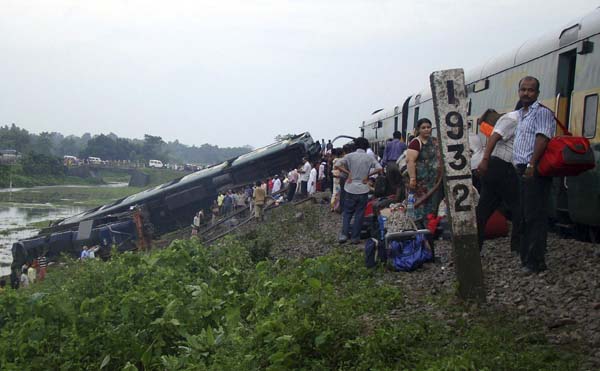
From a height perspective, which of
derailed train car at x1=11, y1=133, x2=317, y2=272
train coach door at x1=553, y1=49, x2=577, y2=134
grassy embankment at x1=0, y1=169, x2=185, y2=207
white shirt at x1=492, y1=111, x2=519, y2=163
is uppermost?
train coach door at x1=553, y1=49, x2=577, y2=134

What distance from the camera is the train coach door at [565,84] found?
8695 millimetres

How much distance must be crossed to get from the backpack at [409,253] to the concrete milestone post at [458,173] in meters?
1.76

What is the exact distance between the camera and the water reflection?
3042 centimetres

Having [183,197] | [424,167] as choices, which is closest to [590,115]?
[424,167]

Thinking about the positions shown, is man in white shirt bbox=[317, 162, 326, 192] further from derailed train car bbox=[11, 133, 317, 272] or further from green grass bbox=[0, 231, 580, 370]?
green grass bbox=[0, 231, 580, 370]

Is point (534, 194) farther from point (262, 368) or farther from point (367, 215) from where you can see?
point (367, 215)

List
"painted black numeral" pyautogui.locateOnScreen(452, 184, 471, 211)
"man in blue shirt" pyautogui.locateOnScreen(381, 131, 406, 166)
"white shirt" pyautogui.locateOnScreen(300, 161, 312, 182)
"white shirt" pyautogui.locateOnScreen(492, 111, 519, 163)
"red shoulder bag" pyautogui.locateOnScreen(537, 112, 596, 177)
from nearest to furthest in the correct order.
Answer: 1. "painted black numeral" pyautogui.locateOnScreen(452, 184, 471, 211)
2. "red shoulder bag" pyautogui.locateOnScreen(537, 112, 596, 177)
3. "white shirt" pyautogui.locateOnScreen(492, 111, 519, 163)
4. "man in blue shirt" pyautogui.locateOnScreen(381, 131, 406, 166)
5. "white shirt" pyautogui.locateOnScreen(300, 161, 312, 182)

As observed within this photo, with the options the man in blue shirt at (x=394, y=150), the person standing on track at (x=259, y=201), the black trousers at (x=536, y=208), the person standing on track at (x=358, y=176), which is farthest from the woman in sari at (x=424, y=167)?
the person standing on track at (x=259, y=201)

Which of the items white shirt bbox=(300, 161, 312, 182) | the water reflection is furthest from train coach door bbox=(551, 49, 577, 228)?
the water reflection

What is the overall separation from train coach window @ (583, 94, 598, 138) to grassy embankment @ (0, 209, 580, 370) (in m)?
3.18

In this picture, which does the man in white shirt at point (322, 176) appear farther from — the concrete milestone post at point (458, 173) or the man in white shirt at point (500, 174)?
the concrete milestone post at point (458, 173)

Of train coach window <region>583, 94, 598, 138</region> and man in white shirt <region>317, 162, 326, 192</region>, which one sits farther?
man in white shirt <region>317, 162, 326, 192</region>

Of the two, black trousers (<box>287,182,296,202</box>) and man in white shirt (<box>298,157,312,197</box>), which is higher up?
man in white shirt (<box>298,157,312,197</box>)

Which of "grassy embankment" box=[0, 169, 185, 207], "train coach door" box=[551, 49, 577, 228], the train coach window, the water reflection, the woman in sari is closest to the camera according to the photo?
the train coach window
